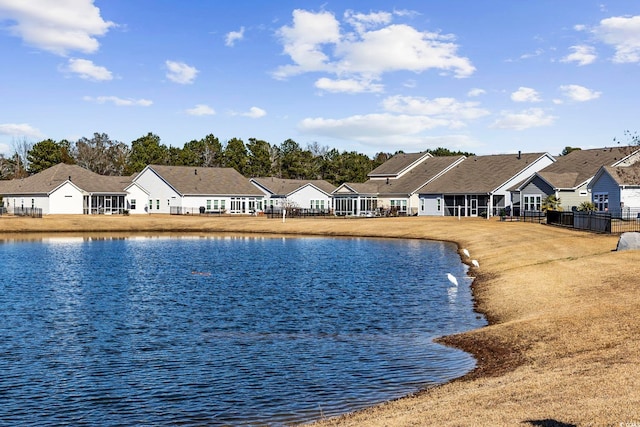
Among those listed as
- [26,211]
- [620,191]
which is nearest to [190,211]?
[26,211]

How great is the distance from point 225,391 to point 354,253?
36.1m

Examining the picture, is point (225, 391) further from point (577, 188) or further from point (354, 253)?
point (577, 188)

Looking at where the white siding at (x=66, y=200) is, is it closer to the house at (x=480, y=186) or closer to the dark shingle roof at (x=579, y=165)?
the house at (x=480, y=186)

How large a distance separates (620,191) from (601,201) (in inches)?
152

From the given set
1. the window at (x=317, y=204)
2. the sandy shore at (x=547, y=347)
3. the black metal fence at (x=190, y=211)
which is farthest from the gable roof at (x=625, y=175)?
the black metal fence at (x=190, y=211)

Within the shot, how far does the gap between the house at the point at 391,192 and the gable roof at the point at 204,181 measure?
1856 cm

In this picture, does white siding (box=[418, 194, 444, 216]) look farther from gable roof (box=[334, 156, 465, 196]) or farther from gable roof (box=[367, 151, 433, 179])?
gable roof (box=[367, 151, 433, 179])

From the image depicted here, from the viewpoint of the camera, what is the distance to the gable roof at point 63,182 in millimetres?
102188

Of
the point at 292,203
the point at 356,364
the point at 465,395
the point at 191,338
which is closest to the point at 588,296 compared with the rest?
the point at 356,364

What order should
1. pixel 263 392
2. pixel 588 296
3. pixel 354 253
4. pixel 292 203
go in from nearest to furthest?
pixel 263 392 < pixel 588 296 < pixel 354 253 < pixel 292 203

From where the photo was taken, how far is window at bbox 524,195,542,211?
267 feet

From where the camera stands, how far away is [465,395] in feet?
44.5

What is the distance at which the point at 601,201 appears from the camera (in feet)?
227

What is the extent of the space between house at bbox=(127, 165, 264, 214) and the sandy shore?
228 ft
